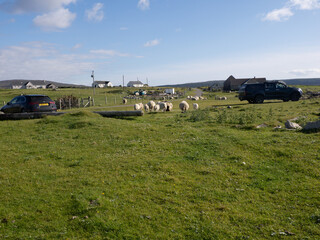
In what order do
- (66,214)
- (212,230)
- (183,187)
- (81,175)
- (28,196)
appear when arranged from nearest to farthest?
(212,230)
(66,214)
(28,196)
(183,187)
(81,175)

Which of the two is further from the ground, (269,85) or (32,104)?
(269,85)

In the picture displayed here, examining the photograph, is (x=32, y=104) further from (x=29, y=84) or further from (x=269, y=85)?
(x=29, y=84)

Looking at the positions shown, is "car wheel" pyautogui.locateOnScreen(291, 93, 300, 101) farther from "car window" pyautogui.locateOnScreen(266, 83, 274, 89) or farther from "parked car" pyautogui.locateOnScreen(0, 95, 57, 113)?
"parked car" pyautogui.locateOnScreen(0, 95, 57, 113)

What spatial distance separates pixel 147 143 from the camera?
37.4ft

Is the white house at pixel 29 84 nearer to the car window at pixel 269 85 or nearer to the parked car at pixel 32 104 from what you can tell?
the parked car at pixel 32 104

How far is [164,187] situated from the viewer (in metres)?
6.89

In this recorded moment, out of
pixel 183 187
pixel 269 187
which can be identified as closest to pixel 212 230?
pixel 183 187

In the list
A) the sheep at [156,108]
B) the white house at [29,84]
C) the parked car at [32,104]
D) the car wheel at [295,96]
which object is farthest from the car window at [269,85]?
the white house at [29,84]

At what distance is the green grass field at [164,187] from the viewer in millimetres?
5070

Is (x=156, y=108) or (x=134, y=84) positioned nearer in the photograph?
(x=156, y=108)

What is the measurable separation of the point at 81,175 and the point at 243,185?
4.77 m

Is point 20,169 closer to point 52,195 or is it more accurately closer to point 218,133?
point 52,195

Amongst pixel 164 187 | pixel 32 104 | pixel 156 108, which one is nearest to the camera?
pixel 164 187

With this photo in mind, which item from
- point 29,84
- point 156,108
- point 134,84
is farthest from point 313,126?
point 134,84
